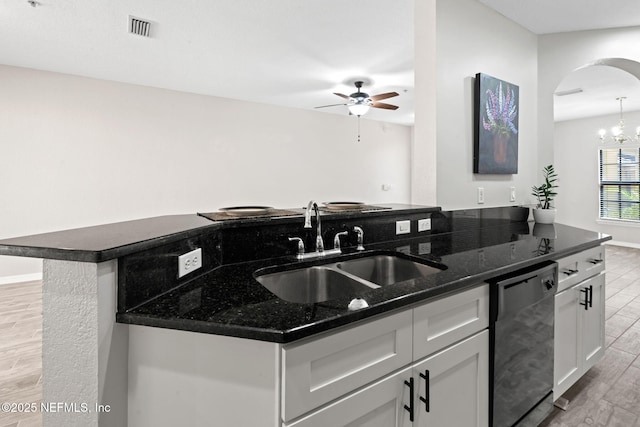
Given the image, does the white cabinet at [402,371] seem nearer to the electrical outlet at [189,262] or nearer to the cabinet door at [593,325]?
the electrical outlet at [189,262]

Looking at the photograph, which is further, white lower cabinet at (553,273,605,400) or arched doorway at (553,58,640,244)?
arched doorway at (553,58,640,244)

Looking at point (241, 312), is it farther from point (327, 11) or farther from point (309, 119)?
point (309, 119)

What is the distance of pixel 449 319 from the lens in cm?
113

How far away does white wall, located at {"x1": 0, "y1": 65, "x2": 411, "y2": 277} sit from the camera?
4023 mm

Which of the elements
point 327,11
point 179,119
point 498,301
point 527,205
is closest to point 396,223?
point 498,301

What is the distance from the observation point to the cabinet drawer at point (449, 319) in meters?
1.03

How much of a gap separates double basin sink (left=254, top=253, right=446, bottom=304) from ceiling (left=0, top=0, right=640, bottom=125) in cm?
221

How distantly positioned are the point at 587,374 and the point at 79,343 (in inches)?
108

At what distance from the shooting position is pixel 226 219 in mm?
1411

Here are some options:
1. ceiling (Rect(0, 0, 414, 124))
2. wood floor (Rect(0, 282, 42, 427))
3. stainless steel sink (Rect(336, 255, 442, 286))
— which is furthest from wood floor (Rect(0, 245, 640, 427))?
ceiling (Rect(0, 0, 414, 124))

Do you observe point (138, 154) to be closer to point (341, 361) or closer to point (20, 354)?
point (20, 354)

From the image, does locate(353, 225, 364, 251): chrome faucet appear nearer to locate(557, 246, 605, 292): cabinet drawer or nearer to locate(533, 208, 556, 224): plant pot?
locate(557, 246, 605, 292): cabinet drawer

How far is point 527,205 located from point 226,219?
2.61m

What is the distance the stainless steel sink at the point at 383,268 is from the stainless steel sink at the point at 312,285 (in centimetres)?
10
